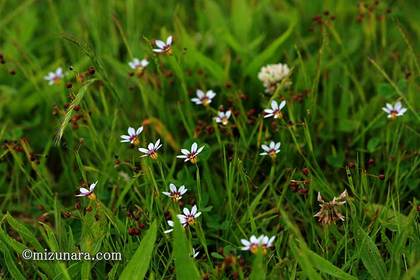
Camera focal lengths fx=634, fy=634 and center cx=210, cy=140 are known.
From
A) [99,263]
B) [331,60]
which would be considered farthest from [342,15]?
[99,263]

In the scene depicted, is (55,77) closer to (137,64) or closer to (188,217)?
(137,64)

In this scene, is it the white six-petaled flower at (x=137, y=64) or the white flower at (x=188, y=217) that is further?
the white six-petaled flower at (x=137, y=64)

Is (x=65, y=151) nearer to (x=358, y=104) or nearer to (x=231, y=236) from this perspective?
(x=231, y=236)

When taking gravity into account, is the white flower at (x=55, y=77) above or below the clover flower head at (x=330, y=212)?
above

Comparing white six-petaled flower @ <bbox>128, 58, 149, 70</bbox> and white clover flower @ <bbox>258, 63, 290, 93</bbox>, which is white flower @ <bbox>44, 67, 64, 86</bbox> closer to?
white six-petaled flower @ <bbox>128, 58, 149, 70</bbox>

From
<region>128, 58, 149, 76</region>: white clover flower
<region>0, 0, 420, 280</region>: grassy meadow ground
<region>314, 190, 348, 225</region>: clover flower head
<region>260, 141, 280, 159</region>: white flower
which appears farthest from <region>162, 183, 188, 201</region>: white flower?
<region>128, 58, 149, 76</region>: white clover flower

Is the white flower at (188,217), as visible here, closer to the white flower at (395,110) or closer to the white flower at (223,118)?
the white flower at (223,118)

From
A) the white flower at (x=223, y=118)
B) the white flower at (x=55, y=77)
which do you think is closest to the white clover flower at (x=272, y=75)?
the white flower at (x=223, y=118)

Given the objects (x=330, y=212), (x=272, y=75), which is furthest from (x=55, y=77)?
(x=330, y=212)
